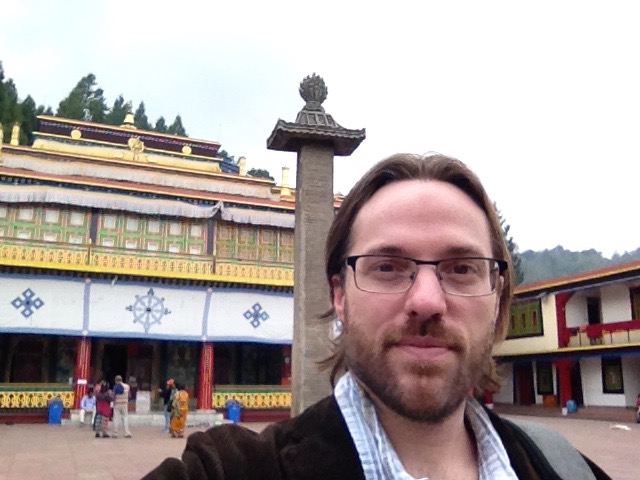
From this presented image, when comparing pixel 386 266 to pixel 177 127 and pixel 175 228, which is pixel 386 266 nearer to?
pixel 175 228

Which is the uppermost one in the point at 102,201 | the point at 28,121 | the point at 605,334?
the point at 28,121

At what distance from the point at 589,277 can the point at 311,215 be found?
17216 millimetres

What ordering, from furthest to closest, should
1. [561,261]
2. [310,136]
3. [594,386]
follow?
[561,261] → [594,386] → [310,136]

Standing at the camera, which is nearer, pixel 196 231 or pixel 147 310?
pixel 147 310

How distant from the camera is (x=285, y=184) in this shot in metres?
27.5

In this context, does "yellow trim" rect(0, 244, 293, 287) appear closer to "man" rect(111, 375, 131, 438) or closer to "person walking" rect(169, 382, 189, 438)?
"man" rect(111, 375, 131, 438)

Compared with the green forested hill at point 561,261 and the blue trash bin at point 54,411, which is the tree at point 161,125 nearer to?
the blue trash bin at point 54,411

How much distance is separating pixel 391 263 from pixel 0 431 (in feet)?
59.6

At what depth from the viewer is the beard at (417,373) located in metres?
1.27

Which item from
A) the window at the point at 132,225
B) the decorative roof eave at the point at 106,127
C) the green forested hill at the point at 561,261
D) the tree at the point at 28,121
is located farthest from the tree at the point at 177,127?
the green forested hill at the point at 561,261

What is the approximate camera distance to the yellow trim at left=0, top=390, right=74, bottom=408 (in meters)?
19.0

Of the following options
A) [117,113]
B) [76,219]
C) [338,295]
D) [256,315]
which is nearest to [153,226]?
[76,219]

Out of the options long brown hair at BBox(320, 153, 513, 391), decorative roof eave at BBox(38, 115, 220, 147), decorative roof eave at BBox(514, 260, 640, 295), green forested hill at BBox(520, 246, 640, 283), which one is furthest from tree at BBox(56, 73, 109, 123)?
green forested hill at BBox(520, 246, 640, 283)

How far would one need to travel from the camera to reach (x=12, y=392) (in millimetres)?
19109
